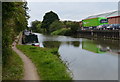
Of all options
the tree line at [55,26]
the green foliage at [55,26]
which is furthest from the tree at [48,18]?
the green foliage at [55,26]

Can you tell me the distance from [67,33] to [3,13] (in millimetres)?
71966

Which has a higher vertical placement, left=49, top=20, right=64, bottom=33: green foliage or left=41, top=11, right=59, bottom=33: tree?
left=41, top=11, right=59, bottom=33: tree

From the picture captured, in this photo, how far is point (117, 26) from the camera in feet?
189

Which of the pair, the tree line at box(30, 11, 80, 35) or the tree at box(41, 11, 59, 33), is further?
the tree at box(41, 11, 59, 33)

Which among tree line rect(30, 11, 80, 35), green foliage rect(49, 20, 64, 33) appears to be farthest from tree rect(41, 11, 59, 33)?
green foliage rect(49, 20, 64, 33)

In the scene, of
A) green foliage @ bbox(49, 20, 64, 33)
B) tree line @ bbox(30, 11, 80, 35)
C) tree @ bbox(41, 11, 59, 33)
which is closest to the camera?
tree line @ bbox(30, 11, 80, 35)

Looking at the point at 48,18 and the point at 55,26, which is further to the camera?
the point at 48,18

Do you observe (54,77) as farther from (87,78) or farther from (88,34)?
(88,34)

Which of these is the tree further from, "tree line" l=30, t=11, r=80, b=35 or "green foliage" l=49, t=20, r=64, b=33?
"green foliage" l=49, t=20, r=64, b=33

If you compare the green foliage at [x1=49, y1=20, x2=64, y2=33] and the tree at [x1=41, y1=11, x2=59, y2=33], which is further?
the tree at [x1=41, y1=11, x2=59, y2=33]

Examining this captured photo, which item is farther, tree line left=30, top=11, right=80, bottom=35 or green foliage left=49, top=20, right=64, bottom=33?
green foliage left=49, top=20, right=64, bottom=33

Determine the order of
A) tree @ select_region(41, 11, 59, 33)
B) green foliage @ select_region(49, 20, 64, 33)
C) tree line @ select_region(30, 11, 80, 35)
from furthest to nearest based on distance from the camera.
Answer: tree @ select_region(41, 11, 59, 33)
green foliage @ select_region(49, 20, 64, 33)
tree line @ select_region(30, 11, 80, 35)

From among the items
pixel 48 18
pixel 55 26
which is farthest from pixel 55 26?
pixel 48 18

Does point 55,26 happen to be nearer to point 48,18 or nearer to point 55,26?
point 55,26
